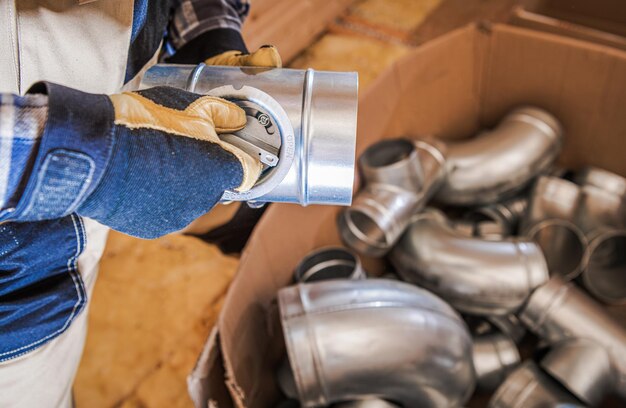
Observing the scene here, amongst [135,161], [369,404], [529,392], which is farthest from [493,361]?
[135,161]

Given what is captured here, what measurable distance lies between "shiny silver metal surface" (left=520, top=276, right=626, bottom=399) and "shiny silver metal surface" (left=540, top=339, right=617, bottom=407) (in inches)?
0.9

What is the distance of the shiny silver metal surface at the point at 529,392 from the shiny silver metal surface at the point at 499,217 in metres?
0.36

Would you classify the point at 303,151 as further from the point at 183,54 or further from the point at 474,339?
the point at 474,339

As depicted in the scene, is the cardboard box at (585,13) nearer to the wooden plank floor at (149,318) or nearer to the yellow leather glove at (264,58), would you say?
the yellow leather glove at (264,58)

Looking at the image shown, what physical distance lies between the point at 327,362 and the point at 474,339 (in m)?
0.42

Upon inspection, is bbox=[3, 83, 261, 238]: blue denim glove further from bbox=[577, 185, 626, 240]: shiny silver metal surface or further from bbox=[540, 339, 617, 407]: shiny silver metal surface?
bbox=[577, 185, 626, 240]: shiny silver metal surface

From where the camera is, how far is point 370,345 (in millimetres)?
817

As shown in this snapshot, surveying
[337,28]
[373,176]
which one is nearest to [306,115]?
[373,176]

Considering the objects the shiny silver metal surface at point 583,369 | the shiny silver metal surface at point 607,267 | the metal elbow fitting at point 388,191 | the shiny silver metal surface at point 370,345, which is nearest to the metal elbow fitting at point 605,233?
the shiny silver metal surface at point 607,267

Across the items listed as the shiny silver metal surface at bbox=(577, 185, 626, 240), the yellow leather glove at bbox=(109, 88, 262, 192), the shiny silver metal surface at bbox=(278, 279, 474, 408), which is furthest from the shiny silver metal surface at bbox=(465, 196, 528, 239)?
the yellow leather glove at bbox=(109, 88, 262, 192)

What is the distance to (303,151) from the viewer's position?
59 cm

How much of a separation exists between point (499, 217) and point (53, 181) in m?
1.06

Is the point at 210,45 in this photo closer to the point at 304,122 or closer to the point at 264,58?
the point at 264,58

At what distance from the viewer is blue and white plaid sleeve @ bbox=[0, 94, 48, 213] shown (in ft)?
1.40
